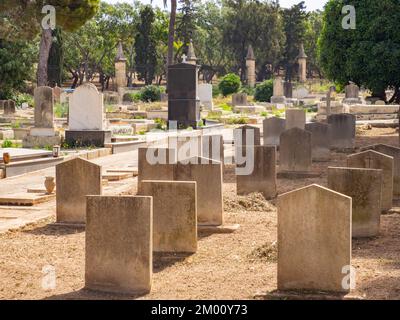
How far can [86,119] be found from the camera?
897 inches

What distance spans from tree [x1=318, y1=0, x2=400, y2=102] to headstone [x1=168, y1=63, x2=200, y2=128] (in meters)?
4.78

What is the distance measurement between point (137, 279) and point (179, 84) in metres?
22.3

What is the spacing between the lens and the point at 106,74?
78562 millimetres

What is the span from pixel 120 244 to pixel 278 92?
45539mm

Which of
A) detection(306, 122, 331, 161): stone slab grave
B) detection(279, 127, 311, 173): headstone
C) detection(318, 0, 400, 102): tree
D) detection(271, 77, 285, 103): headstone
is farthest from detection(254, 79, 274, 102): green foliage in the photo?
detection(279, 127, 311, 173): headstone

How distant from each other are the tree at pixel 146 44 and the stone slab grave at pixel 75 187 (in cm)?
6178

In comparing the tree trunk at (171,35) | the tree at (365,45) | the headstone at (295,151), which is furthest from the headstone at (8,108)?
the headstone at (295,151)

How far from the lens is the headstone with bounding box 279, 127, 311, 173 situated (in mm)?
16250

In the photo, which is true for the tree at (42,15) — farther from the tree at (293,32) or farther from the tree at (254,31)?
the tree at (293,32)

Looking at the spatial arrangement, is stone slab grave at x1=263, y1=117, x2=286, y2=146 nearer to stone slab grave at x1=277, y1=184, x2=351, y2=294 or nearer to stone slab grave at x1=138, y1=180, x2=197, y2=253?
stone slab grave at x1=138, y1=180, x2=197, y2=253

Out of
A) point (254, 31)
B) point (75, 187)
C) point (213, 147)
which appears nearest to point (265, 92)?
point (254, 31)

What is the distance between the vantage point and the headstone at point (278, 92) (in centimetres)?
5188

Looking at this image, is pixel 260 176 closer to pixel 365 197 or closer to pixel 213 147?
pixel 365 197
